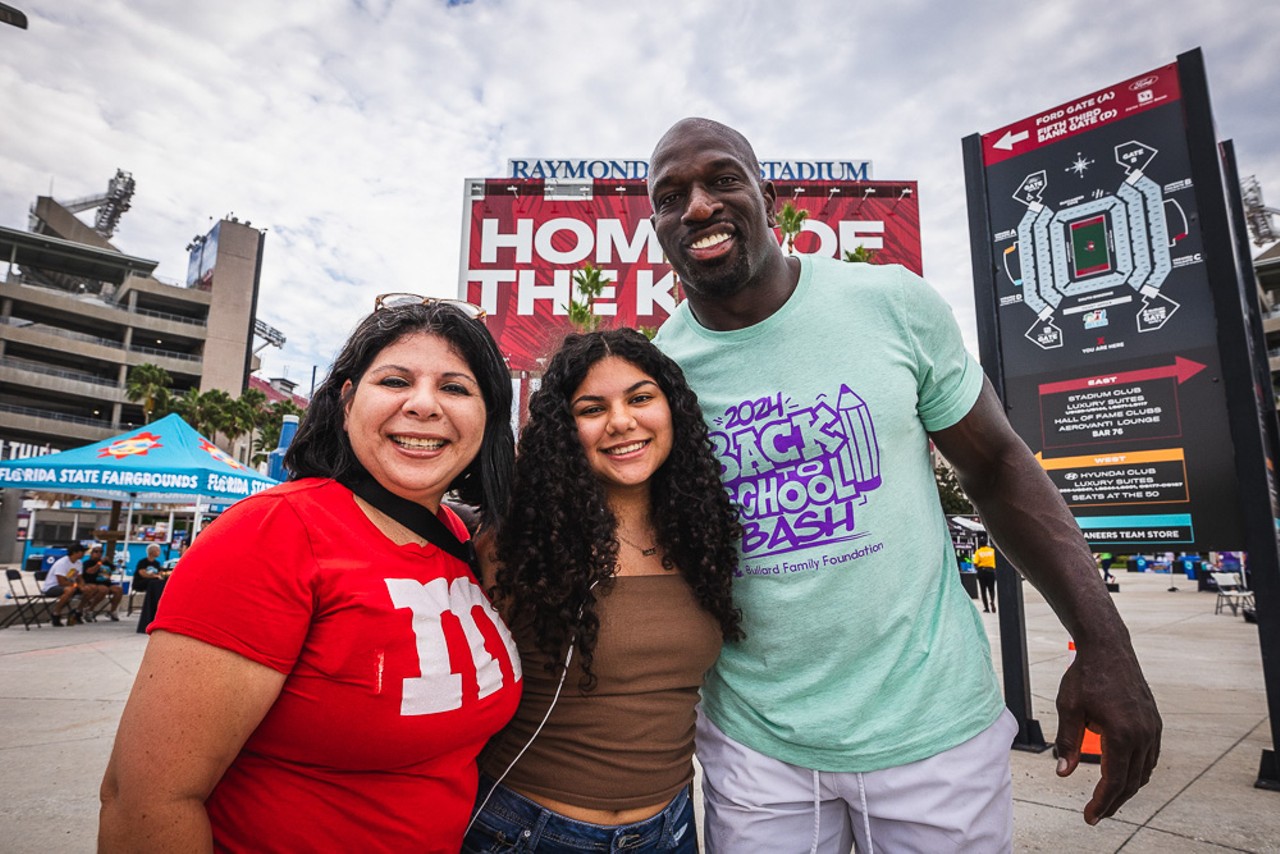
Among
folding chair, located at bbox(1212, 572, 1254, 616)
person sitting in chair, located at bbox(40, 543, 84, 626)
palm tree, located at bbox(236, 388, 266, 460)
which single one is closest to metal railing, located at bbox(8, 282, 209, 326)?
palm tree, located at bbox(236, 388, 266, 460)

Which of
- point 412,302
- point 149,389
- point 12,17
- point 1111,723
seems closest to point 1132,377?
point 1111,723

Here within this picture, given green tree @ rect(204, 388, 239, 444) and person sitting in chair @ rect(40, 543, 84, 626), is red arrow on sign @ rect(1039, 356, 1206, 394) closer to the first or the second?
person sitting in chair @ rect(40, 543, 84, 626)

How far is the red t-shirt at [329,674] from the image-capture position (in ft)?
4.09

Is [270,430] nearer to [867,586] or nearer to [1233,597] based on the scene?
[1233,597]

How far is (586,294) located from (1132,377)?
2103 cm

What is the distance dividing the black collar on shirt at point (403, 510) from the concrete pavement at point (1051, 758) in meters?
3.16

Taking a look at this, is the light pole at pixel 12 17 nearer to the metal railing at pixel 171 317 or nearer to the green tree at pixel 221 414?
the green tree at pixel 221 414

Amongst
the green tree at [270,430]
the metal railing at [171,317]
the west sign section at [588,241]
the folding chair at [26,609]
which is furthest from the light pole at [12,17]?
the metal railing at [171,317]

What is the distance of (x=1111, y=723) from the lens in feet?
4.78

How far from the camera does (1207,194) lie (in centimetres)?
406

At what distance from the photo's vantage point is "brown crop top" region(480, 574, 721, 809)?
5.48 feet

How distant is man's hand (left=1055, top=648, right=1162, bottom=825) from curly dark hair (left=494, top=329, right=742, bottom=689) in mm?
756

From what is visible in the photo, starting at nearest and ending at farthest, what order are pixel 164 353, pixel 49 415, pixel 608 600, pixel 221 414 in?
pixel 608 600
pixel 221 414
pixel 49 415
pixel 164 353

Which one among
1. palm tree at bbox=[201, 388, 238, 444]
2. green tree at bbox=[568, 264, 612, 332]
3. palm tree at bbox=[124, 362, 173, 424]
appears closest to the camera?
green tree at bbox=[568, 264, 612, 332]
